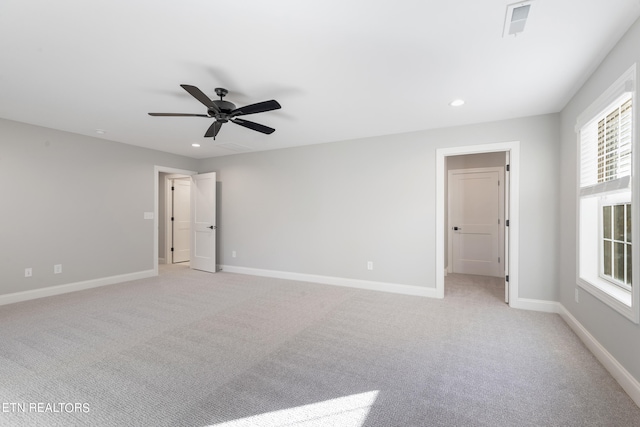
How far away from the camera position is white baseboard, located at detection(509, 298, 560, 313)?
3.40 metres

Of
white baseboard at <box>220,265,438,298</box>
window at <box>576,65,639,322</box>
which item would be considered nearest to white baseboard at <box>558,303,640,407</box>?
window at <box>576,65,639,322</box>

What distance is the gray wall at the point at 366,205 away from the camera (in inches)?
137

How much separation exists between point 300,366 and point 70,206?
14.3 feet

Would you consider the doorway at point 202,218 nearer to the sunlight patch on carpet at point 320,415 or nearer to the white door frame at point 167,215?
the white door frame at point 167,215

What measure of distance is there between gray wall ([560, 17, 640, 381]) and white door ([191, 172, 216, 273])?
545cm

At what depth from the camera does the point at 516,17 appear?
174 cm

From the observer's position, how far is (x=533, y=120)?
3.49 m

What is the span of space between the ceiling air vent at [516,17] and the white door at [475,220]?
4088 mm

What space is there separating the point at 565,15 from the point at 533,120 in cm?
208

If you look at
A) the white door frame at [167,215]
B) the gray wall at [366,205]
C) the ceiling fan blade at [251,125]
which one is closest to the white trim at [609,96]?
the gray wall at [366,205]

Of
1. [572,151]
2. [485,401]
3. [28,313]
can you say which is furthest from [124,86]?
[572,151]

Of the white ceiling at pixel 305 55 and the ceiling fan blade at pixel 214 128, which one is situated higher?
the white ceiling at pixel 305 55

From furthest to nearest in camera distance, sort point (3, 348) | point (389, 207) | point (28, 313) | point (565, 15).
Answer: point (389, 207)
point (28, 313)
point (3, 348)
point (565, 15)

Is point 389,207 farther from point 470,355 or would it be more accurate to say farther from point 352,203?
point 470,355
